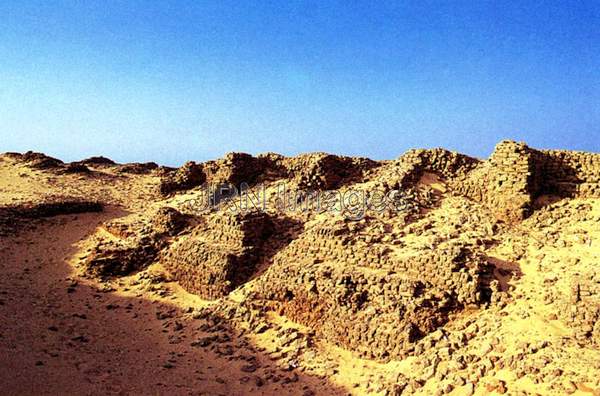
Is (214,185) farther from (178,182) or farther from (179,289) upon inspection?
(179,289)

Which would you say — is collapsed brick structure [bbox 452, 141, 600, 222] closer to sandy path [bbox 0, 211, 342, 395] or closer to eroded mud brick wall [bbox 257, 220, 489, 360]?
eroded mud brick wall [bbox 257, 220, 489, 360]

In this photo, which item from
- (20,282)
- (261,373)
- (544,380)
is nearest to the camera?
(544,380)

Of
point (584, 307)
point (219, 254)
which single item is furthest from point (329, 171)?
point (584, 307)

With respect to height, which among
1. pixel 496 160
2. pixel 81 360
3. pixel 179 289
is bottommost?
pixel 81 360

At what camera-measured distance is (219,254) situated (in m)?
12.1

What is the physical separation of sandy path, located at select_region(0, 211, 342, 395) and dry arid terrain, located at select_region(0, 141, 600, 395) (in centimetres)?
5

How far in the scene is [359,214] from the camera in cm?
1177

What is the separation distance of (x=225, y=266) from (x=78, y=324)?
360cm

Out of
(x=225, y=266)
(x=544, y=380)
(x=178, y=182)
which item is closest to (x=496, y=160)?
(x=544, y=380)

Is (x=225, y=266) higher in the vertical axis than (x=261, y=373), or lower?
higher

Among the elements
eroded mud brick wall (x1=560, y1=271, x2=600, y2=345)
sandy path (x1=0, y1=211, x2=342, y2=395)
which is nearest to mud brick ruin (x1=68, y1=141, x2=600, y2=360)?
eroded mud brick wall (x1=560, y1=271, x2=600, y2=345)

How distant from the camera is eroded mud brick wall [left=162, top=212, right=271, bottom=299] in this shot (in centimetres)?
1193

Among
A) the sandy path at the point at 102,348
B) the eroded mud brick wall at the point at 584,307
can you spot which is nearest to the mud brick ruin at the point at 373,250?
the eroded mud brick wall at the point at 584,307

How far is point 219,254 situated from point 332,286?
12.0ft
